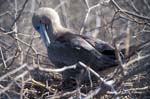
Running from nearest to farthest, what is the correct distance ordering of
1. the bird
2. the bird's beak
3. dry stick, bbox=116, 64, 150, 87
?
dry stick, bbox=116, 64, 150, 87, the bird, the bird's beak

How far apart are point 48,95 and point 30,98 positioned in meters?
0.26

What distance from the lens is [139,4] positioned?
11875 mm

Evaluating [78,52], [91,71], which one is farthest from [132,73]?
[78,52]

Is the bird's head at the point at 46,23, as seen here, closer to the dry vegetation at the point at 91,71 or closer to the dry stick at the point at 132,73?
the dry vegetation at the point at 91,71

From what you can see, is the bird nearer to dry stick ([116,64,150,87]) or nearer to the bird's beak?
the bird's beak

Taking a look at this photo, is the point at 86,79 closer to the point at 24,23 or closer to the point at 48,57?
the point at 48,57

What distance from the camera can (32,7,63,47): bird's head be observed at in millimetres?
9422

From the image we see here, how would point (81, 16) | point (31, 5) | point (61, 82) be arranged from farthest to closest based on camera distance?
point (81, 16), point (31, 5), point (61, 82)

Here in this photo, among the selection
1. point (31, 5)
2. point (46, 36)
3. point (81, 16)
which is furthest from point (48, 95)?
point (81, 16)

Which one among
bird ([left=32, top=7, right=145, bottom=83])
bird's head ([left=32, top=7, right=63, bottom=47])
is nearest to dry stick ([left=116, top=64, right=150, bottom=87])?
bird ([left=32, top=7, right=145, bottom=83])

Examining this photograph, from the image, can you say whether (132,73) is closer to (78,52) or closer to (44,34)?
(78,52)

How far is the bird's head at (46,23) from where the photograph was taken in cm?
942

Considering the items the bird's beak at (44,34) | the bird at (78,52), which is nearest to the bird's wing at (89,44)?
the bird at (78,52)

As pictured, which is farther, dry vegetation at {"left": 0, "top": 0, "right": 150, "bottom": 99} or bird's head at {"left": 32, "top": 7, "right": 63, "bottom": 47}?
bird's head at {"left": 32, "top": 7, "right": 63, "bottom": 47}
